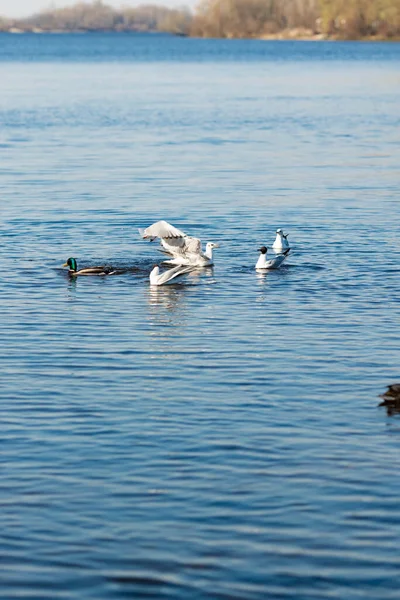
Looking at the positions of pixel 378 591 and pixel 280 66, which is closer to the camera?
pixel 378 591

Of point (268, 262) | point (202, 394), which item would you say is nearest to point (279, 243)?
point (268, 262)

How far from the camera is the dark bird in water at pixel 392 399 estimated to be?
16.5 meters

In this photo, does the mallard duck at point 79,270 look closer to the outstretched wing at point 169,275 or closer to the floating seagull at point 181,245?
the floating seagull at point 181,245

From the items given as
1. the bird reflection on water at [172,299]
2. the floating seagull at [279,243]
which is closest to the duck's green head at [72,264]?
the bird reflection on water at [172,299]

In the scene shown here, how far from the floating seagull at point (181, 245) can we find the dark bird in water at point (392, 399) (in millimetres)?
11043

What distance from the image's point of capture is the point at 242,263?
A: 2830 cm

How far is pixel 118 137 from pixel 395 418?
47771 mm

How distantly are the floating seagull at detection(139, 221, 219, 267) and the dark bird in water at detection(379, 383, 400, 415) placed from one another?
11.0 metres

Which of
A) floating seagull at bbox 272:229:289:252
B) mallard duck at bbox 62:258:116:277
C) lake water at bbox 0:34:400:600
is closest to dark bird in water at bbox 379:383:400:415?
lake water at bbox 0:34:400:600

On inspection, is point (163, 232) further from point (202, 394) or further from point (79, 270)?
point (202, 394)

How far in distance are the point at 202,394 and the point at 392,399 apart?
105 inches

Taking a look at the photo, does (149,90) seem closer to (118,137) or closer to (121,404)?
(118,137)

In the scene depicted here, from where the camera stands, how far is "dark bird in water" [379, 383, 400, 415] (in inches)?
648

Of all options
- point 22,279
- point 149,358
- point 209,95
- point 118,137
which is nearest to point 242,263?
point 22,279
